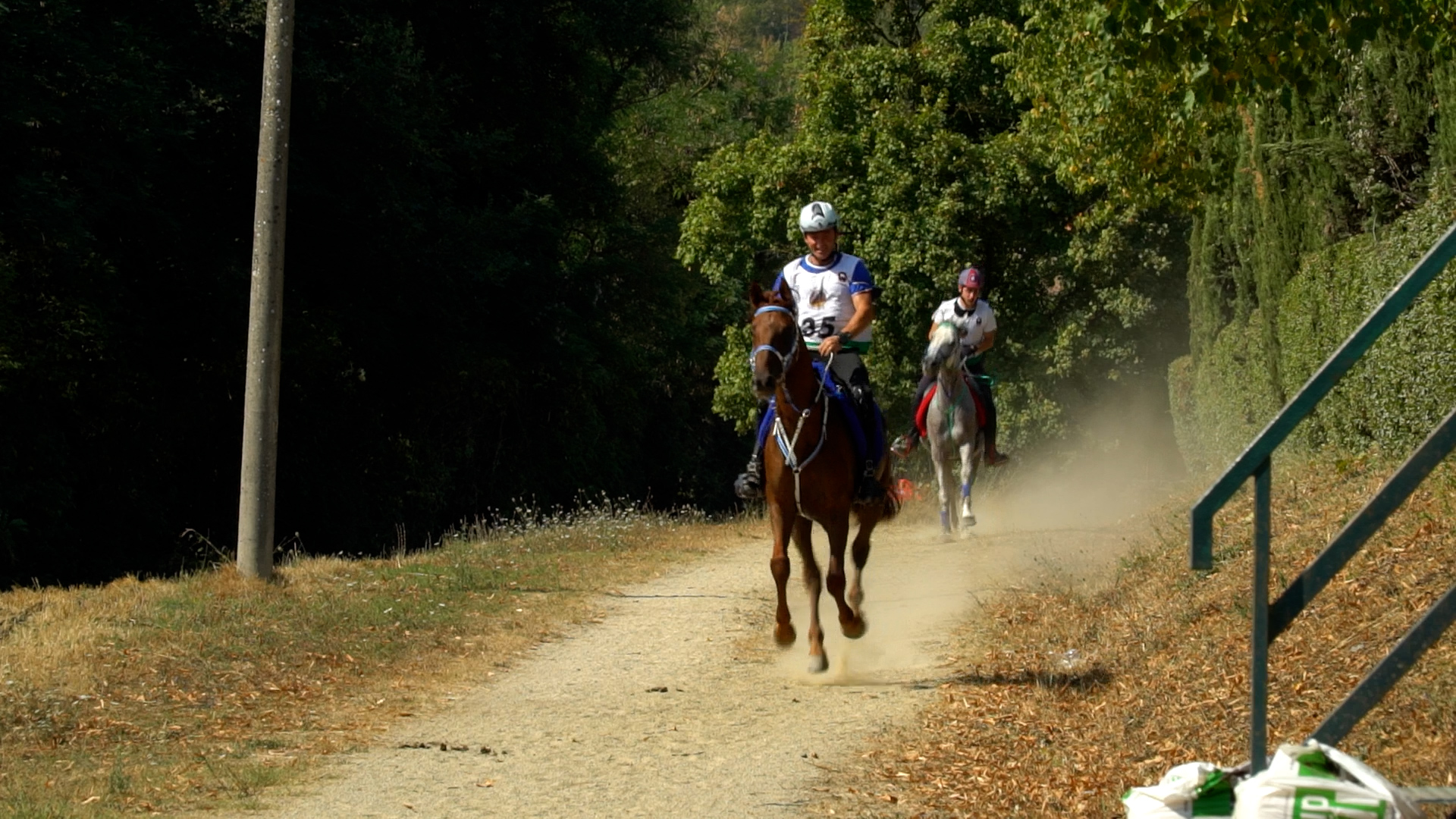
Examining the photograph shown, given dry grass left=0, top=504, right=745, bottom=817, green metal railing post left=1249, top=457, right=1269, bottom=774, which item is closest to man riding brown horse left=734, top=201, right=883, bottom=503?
dry grass left=0, top=504, right=745, bottom=817

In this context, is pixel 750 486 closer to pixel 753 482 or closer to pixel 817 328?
pixel 753 482

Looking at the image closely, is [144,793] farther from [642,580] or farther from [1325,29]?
[642,580]

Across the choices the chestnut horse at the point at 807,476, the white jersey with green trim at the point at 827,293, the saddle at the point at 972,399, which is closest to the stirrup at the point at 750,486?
the chestnut horse at the point at 807,476

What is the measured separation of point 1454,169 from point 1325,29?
3.17m

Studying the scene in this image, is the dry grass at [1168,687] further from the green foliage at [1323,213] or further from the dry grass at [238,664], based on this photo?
the dry grass at [238,664]

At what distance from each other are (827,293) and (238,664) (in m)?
4.79

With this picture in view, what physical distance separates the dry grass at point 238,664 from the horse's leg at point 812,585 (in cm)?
233

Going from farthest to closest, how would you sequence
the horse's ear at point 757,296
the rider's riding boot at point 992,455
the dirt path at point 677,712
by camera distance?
the rider's riding boot at point 992,455 < the horse's ear at point 757,296 < the dirt path at point 677,712

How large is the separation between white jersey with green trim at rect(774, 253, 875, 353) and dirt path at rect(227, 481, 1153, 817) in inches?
89.2

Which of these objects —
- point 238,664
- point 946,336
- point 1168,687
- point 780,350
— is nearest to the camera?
point 1168,687

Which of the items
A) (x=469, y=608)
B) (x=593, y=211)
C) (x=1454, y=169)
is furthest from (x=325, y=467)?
(x=1454, y=169)

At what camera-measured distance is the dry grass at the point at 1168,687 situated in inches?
271

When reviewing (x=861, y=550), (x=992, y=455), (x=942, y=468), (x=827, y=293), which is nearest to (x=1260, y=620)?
(x=827, y=293)

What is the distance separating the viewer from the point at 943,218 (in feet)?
103
